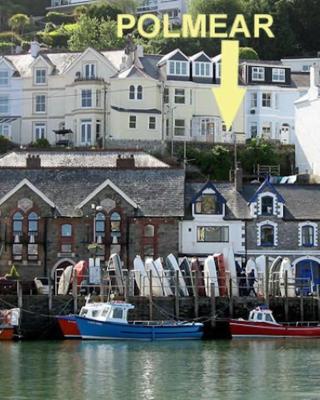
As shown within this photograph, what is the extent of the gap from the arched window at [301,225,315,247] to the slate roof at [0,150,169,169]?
35.9 feet

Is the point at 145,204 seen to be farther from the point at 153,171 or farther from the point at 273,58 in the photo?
the point at 273,58

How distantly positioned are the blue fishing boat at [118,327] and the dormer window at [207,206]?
1294 cm

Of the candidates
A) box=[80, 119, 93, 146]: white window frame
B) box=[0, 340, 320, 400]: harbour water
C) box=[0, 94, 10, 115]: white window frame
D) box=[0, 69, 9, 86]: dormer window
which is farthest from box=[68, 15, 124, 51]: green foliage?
box=[0, 340, 320, 400]: harbour water

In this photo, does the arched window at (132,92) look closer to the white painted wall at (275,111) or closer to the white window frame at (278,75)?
the white painted wall at (275,111)

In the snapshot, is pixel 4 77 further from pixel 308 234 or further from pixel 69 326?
pixel 69 326

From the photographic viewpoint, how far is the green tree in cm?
15700

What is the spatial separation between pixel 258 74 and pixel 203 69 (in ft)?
17.1

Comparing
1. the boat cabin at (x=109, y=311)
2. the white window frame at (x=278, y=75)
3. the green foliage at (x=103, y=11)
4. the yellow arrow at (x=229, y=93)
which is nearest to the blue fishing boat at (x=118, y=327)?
the boat cabin at (x=109, y=311)

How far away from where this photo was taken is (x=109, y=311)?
70.8 m

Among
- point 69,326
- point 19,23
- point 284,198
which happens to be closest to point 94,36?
point 19,23

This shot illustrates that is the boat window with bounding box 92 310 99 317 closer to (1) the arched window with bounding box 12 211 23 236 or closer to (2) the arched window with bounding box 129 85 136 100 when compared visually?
(1) the arched window with bounding box 12 211 23 236

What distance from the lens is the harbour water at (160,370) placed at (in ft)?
180

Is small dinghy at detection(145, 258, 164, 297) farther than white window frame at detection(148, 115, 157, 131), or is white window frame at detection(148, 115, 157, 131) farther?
white window frame at detection(148, 115, 157, 131)

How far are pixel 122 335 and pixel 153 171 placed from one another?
16.1 meters
